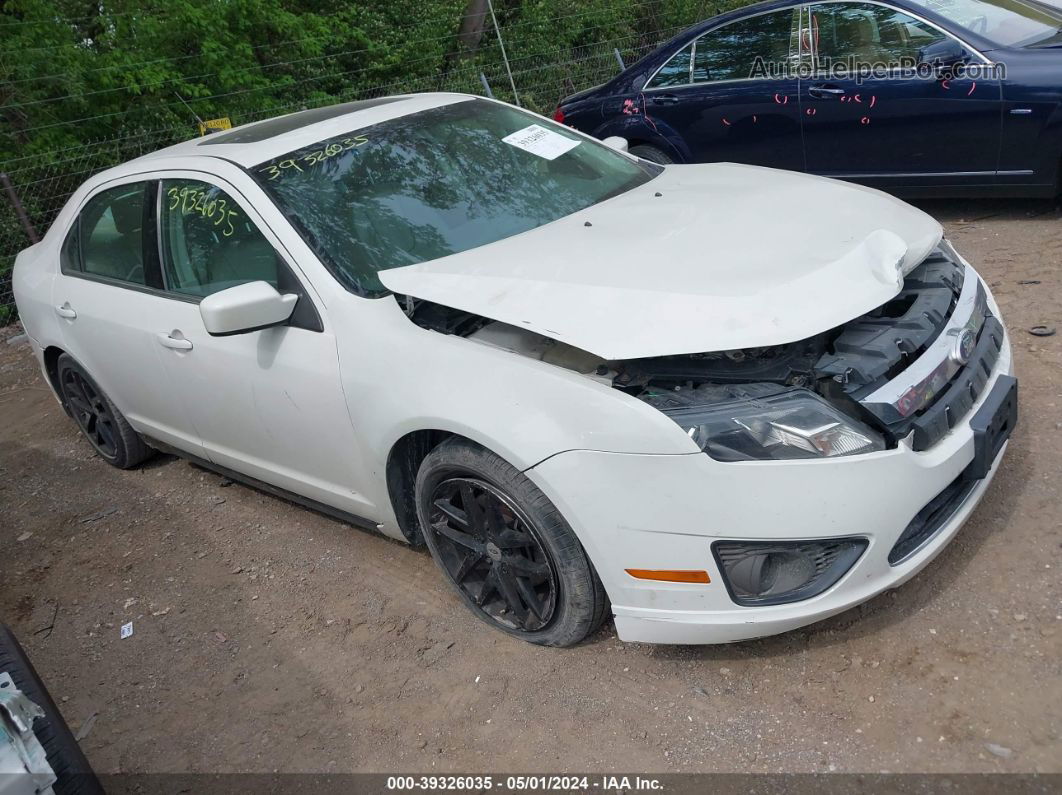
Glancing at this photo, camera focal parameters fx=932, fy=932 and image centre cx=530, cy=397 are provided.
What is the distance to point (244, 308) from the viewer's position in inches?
123

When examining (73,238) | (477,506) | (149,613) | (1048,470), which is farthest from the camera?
(73,238)

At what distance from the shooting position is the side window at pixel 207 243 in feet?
11.4

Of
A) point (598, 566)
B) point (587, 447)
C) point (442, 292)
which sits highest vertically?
point (442, 292)

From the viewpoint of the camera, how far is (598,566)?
106 inches

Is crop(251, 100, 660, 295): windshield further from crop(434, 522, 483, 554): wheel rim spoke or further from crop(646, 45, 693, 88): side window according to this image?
crop(646, 45, 693, 88): side window

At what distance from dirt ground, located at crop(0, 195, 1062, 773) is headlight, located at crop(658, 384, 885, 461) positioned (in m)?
0.74

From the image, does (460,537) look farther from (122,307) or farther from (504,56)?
(504,56)

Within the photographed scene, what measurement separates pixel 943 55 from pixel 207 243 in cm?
451

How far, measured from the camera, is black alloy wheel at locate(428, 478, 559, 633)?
114 inches

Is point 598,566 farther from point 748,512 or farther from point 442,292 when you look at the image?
point 442,292

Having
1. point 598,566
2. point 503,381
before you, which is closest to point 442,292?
point 503,381

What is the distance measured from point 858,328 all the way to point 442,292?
1.29 meters

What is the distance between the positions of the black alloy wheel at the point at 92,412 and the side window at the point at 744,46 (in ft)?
15.1

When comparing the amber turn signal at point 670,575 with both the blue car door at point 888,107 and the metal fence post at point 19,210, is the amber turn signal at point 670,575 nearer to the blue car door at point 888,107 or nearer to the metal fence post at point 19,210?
the blue car door at point 888,107
